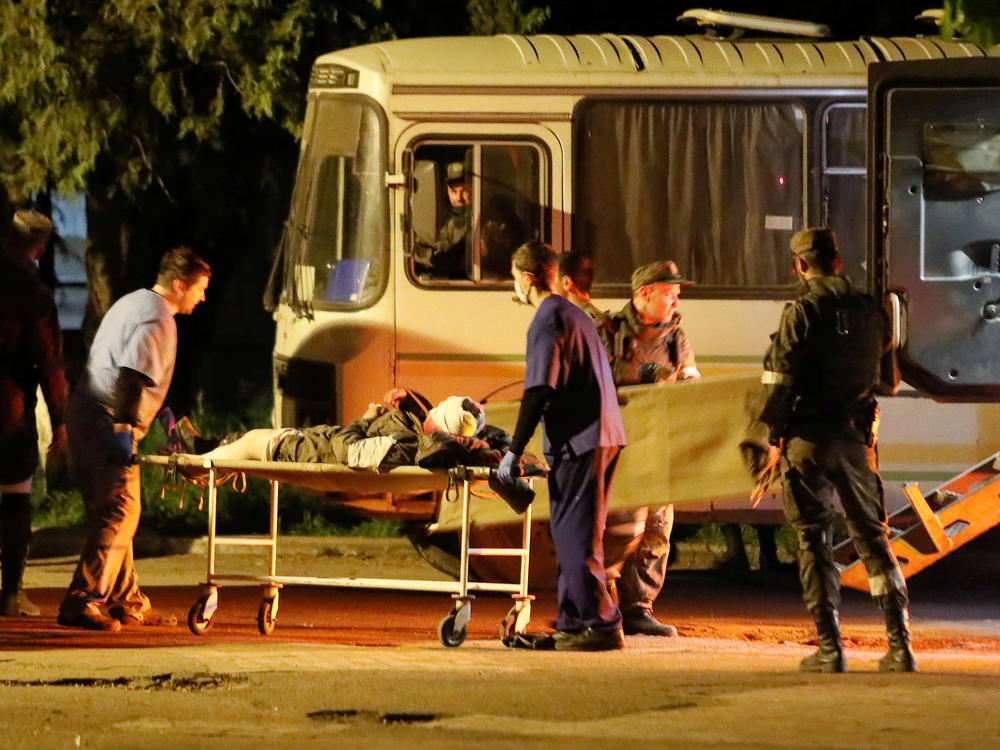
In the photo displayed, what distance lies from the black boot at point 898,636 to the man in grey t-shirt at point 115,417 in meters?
3.82

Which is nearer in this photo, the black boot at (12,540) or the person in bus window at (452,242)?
the black boot at (12,540)

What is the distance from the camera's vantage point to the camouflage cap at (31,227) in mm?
10422

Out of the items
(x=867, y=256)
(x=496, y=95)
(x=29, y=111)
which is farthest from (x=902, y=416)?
(x=29, y=111)

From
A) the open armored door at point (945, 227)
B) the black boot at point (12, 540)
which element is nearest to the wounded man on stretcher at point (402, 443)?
the black boot at point (12, 540)

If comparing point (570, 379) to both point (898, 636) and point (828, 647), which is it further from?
point (898, 636)

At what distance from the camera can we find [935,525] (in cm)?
1076

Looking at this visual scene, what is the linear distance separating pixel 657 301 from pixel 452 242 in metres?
1.96

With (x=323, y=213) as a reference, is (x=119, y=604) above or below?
below

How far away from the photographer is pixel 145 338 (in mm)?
9844

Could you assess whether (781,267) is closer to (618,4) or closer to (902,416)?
(902,416)

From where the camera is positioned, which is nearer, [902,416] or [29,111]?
[902,416]

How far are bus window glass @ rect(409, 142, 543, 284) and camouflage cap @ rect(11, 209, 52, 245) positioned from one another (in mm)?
2198

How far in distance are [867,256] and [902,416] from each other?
1001 millimetres

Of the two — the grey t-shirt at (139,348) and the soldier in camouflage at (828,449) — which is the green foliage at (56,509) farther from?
the soldier in camouflage at (828,449)
